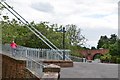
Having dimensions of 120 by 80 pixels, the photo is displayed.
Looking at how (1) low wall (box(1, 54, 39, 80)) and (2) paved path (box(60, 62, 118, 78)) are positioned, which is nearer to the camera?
(2) paved path (box(60, 62, 118, 78))

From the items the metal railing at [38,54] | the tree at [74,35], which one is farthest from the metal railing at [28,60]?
the tree at [74,35]

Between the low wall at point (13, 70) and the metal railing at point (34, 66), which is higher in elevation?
the metal railing at point (34, 66)

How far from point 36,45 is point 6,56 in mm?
17285

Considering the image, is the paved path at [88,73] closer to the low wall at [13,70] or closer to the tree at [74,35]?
the low wall at [13,70]

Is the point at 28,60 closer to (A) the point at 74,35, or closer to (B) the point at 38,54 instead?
(B) the point at 38,54

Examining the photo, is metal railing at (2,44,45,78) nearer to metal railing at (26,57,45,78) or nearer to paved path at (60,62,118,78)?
metal railing at (26,57,45,78)

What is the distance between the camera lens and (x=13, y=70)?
22.5 meters

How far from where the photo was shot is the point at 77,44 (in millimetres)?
58812

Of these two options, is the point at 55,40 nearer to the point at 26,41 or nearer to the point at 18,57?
the point at 26,41

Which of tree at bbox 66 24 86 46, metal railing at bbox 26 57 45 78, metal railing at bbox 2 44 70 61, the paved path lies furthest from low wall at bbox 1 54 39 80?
tree at bbox 66 24 86 46

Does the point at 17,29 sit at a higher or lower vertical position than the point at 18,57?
higher

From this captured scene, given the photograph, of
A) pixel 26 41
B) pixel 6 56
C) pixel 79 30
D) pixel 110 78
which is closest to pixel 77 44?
pixel 79 30

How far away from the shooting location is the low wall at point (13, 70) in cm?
1905

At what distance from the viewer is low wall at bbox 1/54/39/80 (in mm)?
19047
